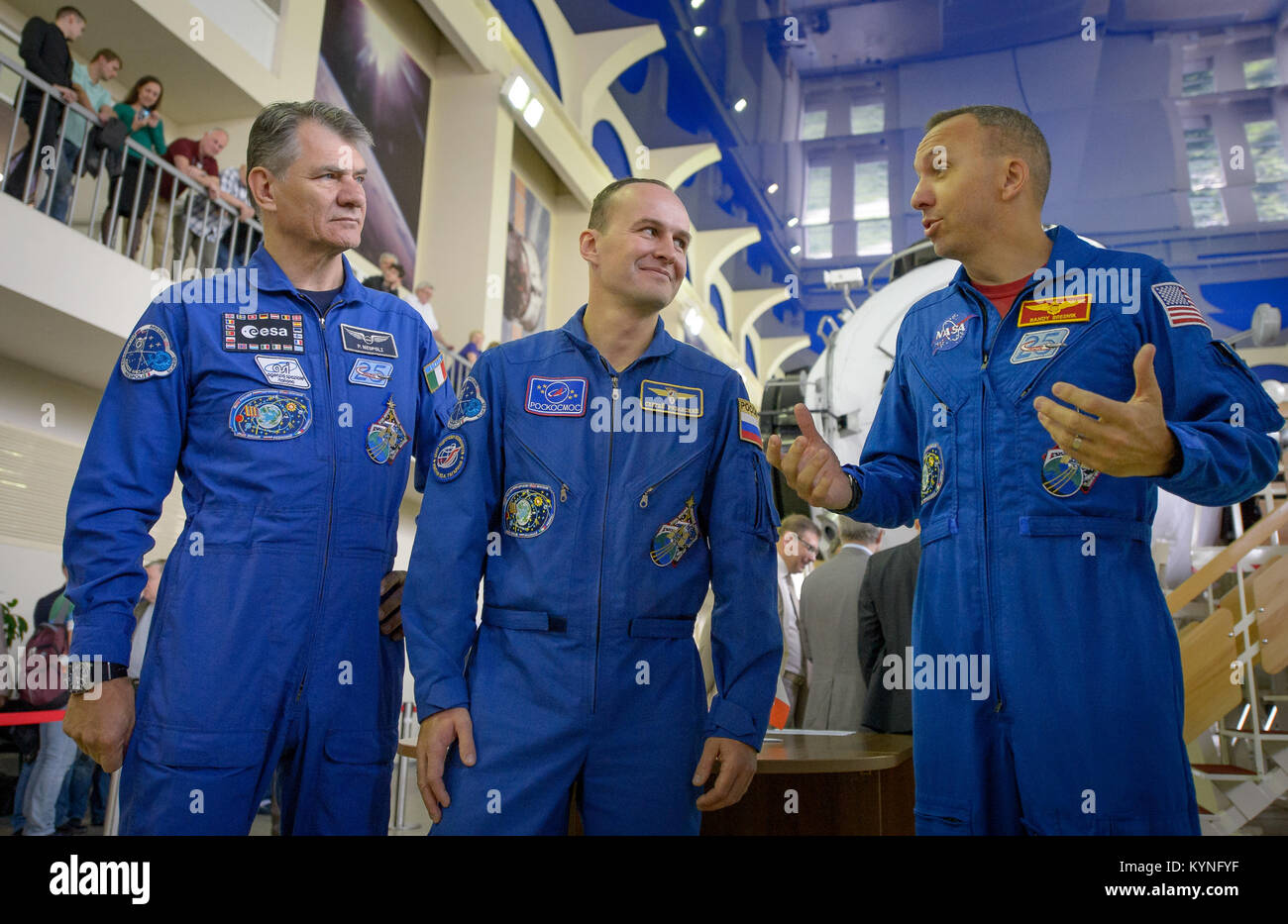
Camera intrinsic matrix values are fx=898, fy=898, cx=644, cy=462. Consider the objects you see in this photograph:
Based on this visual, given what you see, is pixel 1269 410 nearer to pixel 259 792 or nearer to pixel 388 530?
pixel 388 530

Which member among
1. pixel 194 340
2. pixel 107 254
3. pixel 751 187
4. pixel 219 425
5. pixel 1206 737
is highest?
pixel 751 187

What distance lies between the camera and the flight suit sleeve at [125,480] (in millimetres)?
2049

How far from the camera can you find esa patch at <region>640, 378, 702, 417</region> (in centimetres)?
212

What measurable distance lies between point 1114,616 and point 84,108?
8134mm

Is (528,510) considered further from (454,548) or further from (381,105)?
(381,105)

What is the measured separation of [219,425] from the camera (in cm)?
222

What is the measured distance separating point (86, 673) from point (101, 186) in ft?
23.8

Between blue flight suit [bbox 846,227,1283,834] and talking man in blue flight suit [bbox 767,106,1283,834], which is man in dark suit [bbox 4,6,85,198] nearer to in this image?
talking man in blue flight suit [bbox 767,106,1283,834]

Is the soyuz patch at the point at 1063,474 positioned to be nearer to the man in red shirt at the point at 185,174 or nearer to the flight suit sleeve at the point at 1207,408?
the flight suit sleeve at the point at 1207,408

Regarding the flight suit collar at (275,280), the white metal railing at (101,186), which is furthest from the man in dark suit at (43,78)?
the flight suit collar at (275,280)

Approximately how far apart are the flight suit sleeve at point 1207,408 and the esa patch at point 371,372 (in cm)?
184

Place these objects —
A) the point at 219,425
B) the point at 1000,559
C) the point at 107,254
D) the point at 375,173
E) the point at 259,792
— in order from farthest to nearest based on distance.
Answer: the point at 375,173 → the point at 107,254 → the point at 219,425 → the point at 259,792 → the point at 1000,559

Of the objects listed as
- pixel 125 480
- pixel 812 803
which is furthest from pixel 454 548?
pixel 812 803

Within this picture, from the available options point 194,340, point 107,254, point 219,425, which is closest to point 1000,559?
point 219,425
